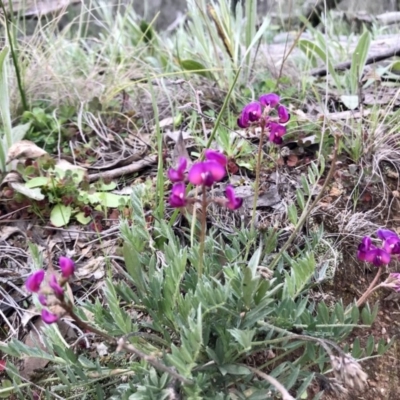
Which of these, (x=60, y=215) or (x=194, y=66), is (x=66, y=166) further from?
(x=194, y=66)

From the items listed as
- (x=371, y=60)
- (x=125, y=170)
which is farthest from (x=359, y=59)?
(x=125, y=170)

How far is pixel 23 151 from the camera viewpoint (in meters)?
1.66

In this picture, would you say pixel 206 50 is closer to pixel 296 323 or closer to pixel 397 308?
pixel 397 308

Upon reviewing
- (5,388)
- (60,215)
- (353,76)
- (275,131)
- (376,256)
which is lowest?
(5,388)

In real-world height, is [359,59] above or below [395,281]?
above

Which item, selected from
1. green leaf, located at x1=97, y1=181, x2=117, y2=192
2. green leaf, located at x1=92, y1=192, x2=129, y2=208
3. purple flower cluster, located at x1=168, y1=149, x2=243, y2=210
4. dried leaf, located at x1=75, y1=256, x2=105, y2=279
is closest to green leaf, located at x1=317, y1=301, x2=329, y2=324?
purple flower cluster, located at x1=168, y1=149, x2=243, y2=210

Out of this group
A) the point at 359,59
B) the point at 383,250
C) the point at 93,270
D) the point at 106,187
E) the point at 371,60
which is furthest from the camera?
the point at 371,60

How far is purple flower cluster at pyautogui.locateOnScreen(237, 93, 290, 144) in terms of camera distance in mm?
1041

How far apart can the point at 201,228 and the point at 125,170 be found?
2.41 ft

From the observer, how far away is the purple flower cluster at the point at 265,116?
3.42 feet

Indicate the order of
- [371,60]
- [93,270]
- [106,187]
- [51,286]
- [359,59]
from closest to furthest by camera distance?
[51,286]
[93,270]
[106,187]
[359,59]
[371,60]

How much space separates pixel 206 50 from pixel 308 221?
41.5 inches

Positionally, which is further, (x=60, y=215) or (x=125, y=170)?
(x=125, y=170)

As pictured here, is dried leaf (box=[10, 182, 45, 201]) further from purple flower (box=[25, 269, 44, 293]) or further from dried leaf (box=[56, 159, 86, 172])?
purple flower (box=[25, 269, 44, 293])
